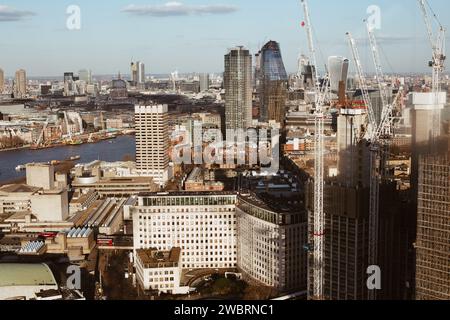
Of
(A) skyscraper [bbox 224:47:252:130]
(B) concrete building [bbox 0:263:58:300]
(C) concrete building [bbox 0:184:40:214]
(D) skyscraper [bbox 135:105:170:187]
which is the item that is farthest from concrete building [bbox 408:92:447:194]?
(A) skyscraper [bbox 224:47:252:130]

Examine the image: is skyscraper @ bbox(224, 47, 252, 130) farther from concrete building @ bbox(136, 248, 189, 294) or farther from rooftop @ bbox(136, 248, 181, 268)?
concrete building @ bbox(136, 248, 189, 294)

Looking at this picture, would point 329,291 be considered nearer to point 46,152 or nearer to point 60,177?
point 60,177

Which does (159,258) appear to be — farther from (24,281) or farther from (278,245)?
(24,281)

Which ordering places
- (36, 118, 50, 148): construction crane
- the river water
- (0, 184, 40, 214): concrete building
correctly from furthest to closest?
(36, 118, 50, 148): construction crane < the river water < (0, 184, 40, 214): concrete building

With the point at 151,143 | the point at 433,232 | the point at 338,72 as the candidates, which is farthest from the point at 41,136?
the point at 433,232

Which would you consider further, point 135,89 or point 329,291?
point 135,89
